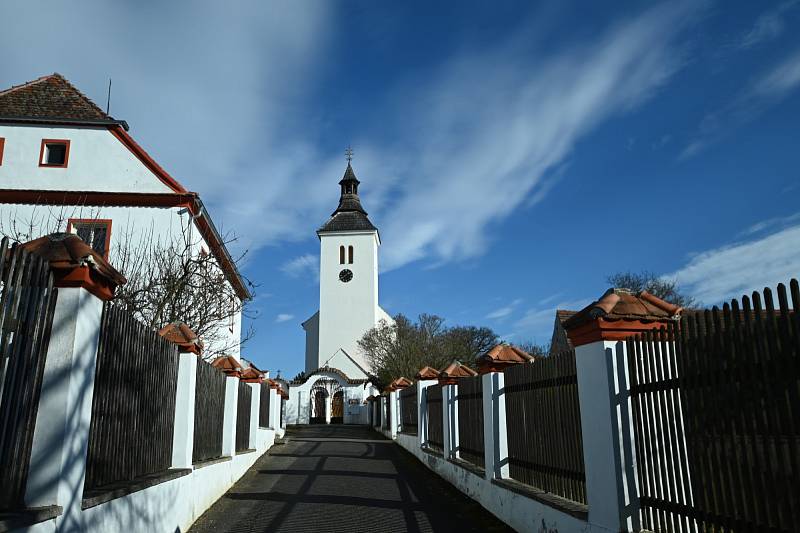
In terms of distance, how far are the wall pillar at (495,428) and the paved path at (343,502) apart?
0.59 meters

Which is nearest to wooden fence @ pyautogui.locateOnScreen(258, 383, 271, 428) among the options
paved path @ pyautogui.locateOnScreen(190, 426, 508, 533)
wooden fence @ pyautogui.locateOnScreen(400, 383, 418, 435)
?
paved path @ pyautogui.locateOnScreen(190, 426, 508, 533)

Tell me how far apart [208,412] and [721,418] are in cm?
752

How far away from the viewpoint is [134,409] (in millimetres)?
6055

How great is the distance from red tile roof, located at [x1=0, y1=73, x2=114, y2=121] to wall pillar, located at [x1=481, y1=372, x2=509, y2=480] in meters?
15.4

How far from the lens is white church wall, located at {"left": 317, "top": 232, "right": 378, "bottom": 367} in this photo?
2228 inches

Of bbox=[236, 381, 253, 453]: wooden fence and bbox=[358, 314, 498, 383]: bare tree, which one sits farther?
bbox=[358, 314, 498, 383]: bare tree

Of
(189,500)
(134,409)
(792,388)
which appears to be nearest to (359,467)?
(189,500)

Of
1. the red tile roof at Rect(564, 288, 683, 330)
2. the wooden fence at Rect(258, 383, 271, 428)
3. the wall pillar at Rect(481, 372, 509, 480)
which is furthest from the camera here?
the wooden fence at Rect(258, 383, 271, 428)

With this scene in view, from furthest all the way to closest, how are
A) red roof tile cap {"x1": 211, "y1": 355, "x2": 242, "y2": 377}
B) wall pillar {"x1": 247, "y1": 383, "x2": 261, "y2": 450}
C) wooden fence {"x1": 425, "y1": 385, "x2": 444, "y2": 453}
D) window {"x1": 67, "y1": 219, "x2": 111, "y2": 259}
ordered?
window {"x1": 67, "y1": 219, "x2": 111, "y2": 259}, wall pillar {"x1": 247, "y1": 383, "x2": 261, "y2": 450}, wooden fence {"x1": 425, "y1": 385, "x2": 444, "y2": 453}, red roof tile cap {"x1": 211, "y1": 355, "x2": 242, "y2": 377}

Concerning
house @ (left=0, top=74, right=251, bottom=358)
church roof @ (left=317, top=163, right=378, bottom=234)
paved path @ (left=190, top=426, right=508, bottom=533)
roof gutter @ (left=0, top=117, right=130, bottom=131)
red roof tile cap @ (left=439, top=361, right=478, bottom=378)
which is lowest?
paved path @ (left=190, top=426, right=508, bottom=533)

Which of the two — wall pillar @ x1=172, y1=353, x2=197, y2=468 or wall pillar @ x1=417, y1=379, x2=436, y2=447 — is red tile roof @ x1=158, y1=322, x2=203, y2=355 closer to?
wall pillar @ x1=172, y1=353, x2=197, y2=468

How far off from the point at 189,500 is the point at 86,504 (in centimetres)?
341

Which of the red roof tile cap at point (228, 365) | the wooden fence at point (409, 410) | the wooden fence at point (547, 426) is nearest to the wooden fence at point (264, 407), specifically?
the wooden fence at point (409, 410)

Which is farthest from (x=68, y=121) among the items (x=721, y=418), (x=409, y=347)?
(x=409, y=347)
